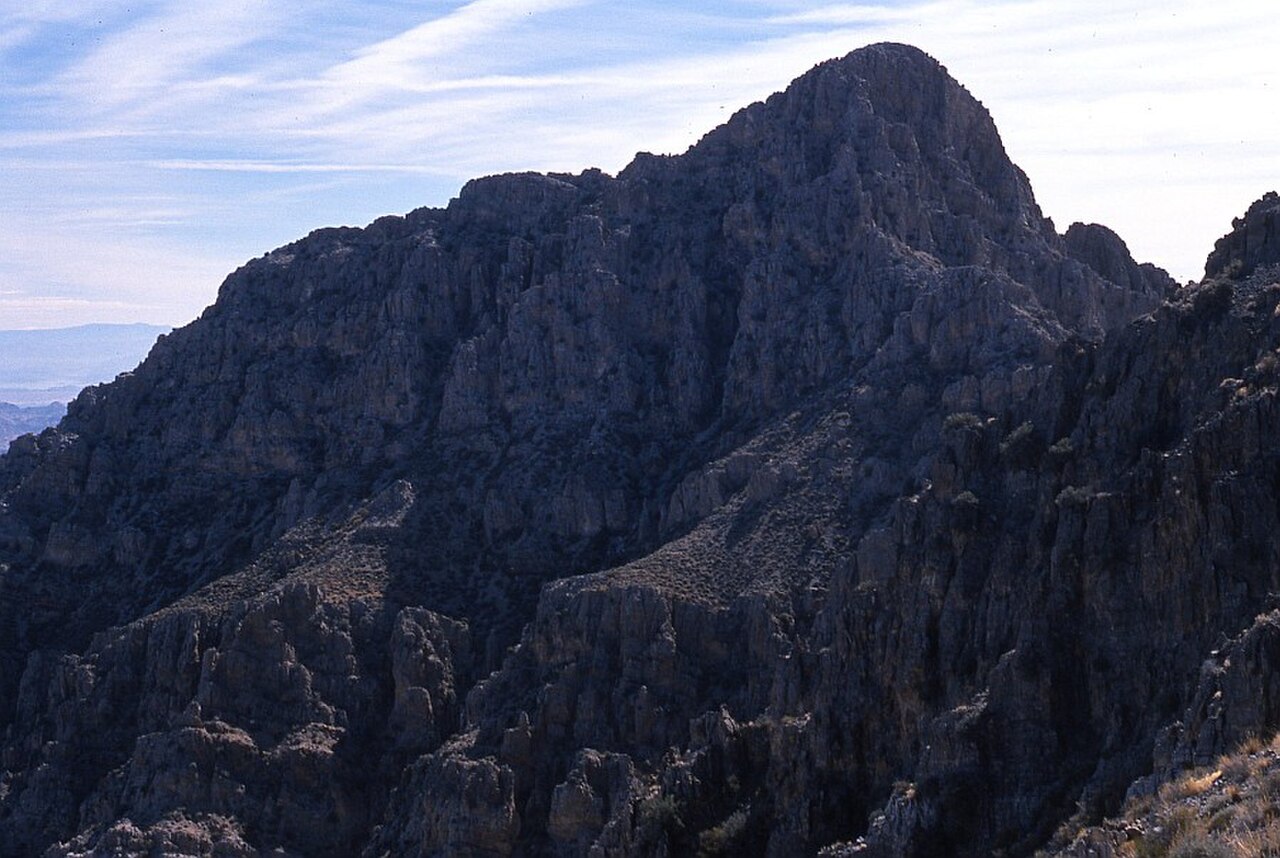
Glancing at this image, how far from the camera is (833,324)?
371 ft

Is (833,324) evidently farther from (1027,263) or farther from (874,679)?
(874,679)

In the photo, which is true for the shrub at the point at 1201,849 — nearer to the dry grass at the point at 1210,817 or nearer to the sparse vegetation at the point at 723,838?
the dry grass at the point at 1210,817

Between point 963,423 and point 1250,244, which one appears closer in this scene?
point 1250,244

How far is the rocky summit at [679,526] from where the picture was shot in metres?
64.2

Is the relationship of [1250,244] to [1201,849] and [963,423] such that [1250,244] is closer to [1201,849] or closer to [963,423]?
[963,423]

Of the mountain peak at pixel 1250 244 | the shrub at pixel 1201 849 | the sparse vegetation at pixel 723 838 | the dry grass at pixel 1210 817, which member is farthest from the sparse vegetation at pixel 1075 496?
the shrub at pixel 1201 849

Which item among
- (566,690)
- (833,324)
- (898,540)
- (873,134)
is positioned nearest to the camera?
(898,540)

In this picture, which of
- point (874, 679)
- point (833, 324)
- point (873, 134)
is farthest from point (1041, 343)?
point (874, 679)

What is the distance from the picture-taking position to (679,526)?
4094 inches

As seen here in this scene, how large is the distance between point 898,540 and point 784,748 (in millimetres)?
10014

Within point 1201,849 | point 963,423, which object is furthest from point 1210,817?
point 963,423

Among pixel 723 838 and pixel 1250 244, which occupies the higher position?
pixel 1250 244

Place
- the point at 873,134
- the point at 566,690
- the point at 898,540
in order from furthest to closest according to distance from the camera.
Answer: the point at 873,134 < the point at 566,690 < the point at 898,540

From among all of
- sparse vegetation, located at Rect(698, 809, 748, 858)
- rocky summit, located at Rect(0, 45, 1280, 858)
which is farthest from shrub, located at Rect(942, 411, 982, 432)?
sparse vegetation, located at Rect(698, 809, 748, 858)
